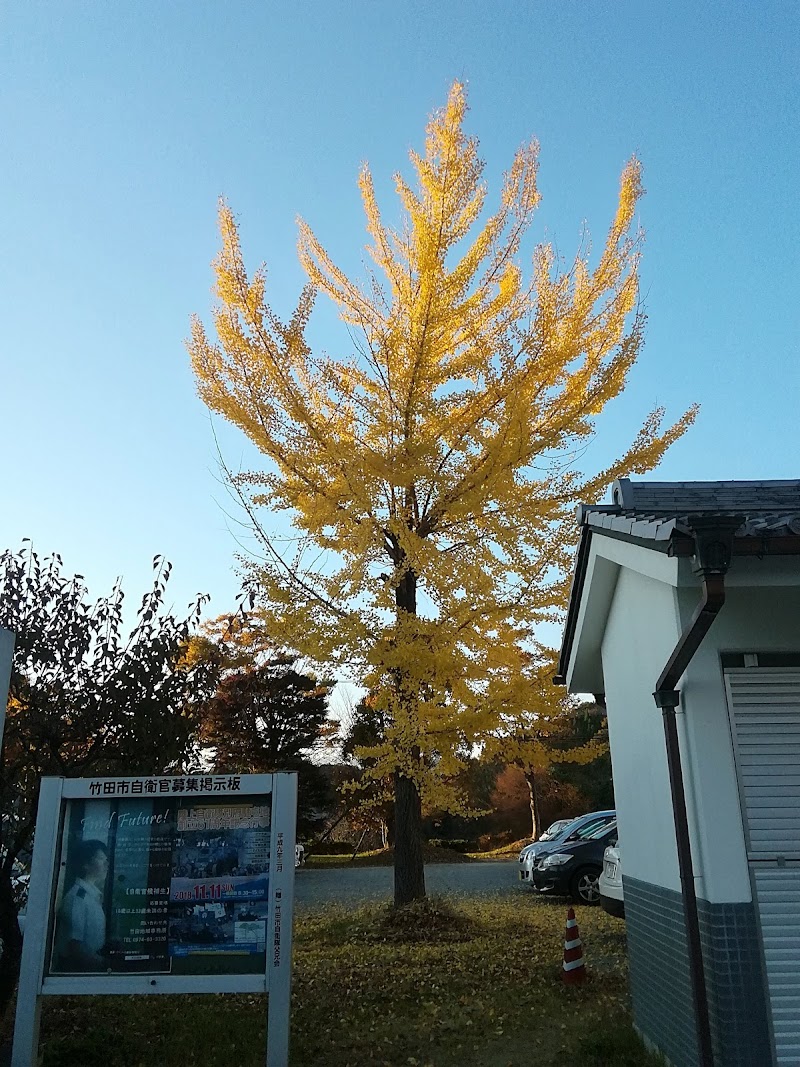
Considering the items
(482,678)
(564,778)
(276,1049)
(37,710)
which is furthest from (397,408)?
(564,778)

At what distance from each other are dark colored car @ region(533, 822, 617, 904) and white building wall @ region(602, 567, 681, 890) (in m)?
6.33

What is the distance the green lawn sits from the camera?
5117mm

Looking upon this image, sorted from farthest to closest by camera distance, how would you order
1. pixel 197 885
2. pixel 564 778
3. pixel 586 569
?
1. pixel 564 778
2. pixel 586 569
3. pixel 197 885

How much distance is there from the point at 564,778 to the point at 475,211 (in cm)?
2268

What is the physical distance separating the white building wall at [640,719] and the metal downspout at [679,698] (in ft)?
0.91

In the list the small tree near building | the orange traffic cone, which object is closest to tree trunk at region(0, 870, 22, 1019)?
the small tree near building

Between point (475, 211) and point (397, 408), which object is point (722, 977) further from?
point (475, 211)

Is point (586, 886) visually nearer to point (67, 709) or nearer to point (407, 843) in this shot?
point (407, 843)

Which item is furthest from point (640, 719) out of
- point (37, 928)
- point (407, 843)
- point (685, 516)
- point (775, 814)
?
point (407, 843)

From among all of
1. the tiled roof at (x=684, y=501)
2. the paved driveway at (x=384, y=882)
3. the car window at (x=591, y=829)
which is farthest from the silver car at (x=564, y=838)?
the tiled roof at (x=684, y=501)

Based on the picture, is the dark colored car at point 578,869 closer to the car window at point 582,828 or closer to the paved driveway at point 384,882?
the car window at point 582,828

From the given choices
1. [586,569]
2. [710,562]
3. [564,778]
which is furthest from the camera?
[564,778]

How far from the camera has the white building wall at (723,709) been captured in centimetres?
398

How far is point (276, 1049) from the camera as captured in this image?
471 centimetres
